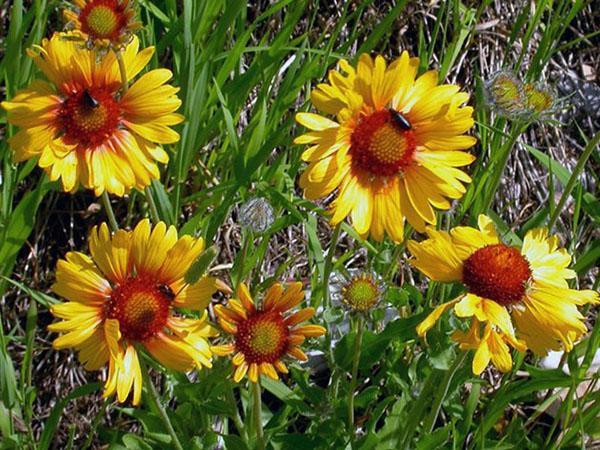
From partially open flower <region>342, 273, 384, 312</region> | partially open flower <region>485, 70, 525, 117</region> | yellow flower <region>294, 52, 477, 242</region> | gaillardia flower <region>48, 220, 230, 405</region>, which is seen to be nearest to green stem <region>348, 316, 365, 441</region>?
partially open flower <region>342, 273, 384, 312</region>

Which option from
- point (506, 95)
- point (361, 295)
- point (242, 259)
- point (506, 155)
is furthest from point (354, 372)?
point (506, 95)

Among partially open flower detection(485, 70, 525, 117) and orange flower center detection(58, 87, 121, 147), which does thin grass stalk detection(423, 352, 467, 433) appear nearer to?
partially open flower detection(485, 70, 525, 117)

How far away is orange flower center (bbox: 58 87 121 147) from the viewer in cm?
210

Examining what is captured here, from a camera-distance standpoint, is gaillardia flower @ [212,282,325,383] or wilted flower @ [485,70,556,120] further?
wilted flower @ [485,70,556,120]

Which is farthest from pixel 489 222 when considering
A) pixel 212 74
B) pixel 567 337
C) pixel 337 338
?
pixel 212 74

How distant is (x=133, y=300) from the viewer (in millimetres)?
1912

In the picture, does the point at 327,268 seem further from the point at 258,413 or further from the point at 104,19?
the point at 104,19

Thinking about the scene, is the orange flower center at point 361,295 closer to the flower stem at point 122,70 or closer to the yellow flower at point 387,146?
the yellow flower at point 387,146

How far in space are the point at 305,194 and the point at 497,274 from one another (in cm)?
44

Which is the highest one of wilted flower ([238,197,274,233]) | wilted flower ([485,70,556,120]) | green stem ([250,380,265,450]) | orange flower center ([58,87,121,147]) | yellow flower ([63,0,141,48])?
yellow flower ([63,0,141,48])

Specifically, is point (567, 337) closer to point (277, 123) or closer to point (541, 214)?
point (541, 214)

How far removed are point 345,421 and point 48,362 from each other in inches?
38.6

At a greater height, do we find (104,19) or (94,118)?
(104,19)

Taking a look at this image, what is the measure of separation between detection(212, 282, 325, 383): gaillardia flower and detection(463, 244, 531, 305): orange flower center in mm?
349
